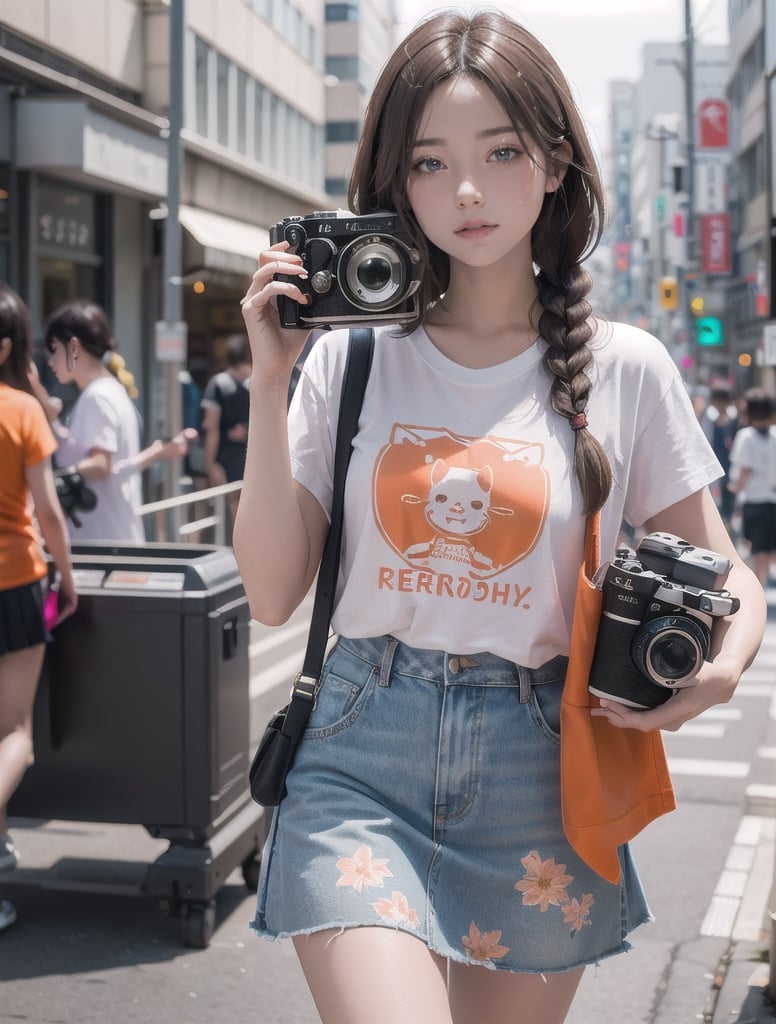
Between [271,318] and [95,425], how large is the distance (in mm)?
4260

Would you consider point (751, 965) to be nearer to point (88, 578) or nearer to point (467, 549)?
point (88, 578)

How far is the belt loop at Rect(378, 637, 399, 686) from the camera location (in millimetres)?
2131

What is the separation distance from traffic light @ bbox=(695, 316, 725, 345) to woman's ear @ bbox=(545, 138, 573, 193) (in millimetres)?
23907

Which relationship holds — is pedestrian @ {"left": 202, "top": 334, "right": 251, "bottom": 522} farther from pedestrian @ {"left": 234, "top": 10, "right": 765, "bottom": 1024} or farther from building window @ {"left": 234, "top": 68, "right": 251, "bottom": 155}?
building window @ {"left": 234, "top": 68, "right": 251, "bottom": 155}

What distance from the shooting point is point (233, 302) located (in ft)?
89.2

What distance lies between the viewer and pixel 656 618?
2041mm

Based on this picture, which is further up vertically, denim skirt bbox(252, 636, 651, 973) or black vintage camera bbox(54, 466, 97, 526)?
black vintage camera bbox(54, 466, 97, 526)

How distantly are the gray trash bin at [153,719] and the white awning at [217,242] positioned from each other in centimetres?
1359

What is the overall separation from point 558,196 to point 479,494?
55 centimetres

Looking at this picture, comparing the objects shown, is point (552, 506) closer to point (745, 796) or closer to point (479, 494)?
point (479, 494)

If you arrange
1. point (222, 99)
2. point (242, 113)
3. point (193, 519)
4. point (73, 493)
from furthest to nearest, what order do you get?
point (242, 113)
point (222, 99)
point (193, 519)
point (73, 493)

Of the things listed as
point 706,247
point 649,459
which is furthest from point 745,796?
point 706,247

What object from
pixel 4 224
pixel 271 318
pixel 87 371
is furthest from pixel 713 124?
pixel 271 318

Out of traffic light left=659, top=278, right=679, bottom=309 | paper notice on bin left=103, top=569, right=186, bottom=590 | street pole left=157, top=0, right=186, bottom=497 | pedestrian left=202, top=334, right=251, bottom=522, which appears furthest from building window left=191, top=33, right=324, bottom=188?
paper notice on bin left=103, top=569, right=186, bottom=590
